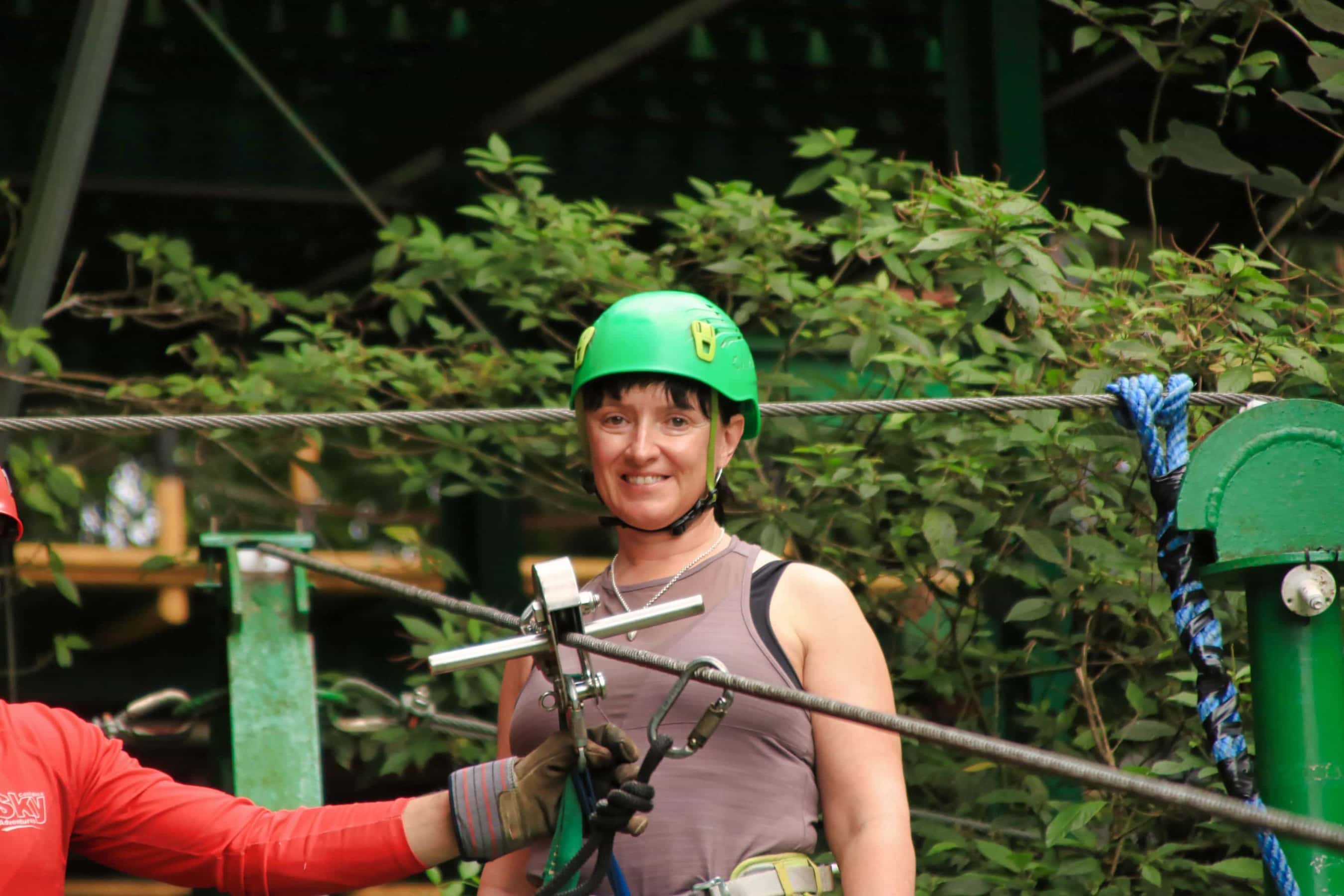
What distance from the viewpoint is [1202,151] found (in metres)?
4.05

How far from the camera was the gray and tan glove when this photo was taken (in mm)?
2232

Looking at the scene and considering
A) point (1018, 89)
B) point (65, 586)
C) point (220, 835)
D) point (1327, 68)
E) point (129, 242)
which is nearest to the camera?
point (220, 835)

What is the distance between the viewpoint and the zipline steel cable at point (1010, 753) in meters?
1.70

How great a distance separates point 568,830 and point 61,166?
308 centimetres

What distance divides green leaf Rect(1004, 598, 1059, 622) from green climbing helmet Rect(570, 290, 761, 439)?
50.9 inches

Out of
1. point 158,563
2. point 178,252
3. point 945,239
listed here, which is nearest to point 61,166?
point 178,252

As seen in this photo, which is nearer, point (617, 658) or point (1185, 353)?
point (617, 658)

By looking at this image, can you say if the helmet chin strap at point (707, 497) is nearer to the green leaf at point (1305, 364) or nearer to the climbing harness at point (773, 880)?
the climbing harness at point (773, 880)

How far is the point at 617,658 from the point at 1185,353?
2.16 metres

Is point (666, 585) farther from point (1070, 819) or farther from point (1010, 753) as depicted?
point (1070, 819)

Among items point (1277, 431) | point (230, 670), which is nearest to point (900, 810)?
point (1277, 431)

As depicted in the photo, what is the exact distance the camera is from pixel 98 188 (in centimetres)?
586

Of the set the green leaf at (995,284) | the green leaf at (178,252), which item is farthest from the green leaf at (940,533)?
the green leaf at (178,252)

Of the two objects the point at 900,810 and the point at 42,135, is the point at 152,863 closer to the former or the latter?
the point at 900,810
